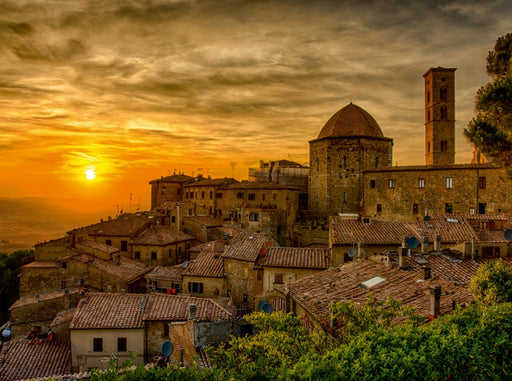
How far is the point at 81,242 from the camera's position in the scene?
3812cm

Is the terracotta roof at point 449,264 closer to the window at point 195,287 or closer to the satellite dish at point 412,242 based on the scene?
the satellite dish at point 412,242

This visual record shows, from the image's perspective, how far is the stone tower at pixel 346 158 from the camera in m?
46.6

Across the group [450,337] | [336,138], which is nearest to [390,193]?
[336,138]

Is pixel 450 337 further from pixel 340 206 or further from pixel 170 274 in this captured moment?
pixel 340 206

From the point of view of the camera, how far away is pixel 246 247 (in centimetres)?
2872

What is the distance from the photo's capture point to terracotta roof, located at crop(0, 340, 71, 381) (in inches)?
730

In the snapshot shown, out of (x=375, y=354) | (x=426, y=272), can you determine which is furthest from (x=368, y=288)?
(x=375, y=354)

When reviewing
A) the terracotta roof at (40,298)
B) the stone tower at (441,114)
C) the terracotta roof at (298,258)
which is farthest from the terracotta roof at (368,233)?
the stone tower at (441,114)

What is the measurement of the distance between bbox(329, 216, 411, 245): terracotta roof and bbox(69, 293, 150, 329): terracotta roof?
12279 millimetres

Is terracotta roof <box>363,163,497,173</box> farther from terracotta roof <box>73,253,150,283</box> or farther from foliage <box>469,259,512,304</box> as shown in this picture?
foliage <box>469,259,512,304</box>

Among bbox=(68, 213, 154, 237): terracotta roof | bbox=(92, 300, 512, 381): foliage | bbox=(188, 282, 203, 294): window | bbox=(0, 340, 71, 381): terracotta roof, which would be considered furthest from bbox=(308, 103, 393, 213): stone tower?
bbox=(92, 300, 512, 381): foliage

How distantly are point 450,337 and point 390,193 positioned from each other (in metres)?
35.1

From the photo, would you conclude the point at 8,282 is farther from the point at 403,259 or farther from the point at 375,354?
the point at 375,354

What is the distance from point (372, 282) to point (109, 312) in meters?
14.5
